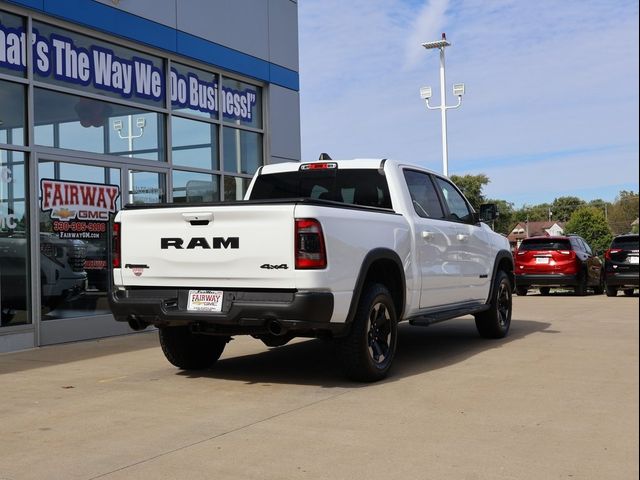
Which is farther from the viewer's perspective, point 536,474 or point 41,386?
point 41,386

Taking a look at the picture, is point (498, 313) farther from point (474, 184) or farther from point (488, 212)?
point (474, 184)

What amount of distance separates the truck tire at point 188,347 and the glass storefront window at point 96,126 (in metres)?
3.82

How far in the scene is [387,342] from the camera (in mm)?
6656

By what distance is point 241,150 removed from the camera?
13.5 meters

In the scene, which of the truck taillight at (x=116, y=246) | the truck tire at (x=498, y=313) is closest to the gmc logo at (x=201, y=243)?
the truck taillight at (x=116, y=246)

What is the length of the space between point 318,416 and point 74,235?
5891 mm

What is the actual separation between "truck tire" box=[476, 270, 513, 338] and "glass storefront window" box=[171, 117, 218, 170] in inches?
217

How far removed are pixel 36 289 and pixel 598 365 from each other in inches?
260

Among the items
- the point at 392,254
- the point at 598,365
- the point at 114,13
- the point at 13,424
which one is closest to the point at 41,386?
the point at 13,424

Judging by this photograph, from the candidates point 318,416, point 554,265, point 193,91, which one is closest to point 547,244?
point 554,265

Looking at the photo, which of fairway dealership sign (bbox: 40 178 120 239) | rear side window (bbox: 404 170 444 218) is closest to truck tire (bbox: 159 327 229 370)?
rear side window (bbox: 404 170 444 218)

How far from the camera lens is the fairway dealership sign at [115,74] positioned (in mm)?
9203

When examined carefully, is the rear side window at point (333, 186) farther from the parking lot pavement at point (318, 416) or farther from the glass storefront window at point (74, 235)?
the glass storefront window at point (74, 235)

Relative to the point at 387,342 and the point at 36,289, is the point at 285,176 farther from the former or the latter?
the point at 36,289
